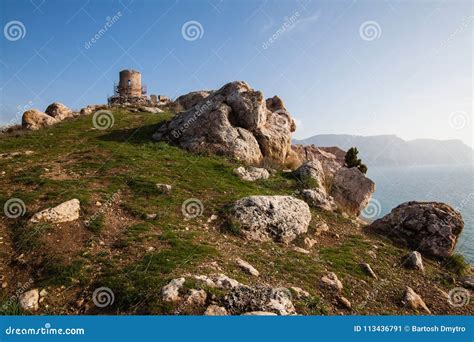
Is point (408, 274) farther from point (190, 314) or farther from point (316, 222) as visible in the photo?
point (190, 314)

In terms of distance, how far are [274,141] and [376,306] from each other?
17419 mm

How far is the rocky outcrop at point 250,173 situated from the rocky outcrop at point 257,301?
36.2 feet

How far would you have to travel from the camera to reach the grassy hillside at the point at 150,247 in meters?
8.27

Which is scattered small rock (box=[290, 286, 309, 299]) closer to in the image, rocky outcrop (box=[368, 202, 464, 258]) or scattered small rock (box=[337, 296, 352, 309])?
scattered small rock (box=[337, 296, 352, 309])

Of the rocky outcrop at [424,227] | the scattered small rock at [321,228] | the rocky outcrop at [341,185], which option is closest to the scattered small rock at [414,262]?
the rocky outcrop at [424,227]

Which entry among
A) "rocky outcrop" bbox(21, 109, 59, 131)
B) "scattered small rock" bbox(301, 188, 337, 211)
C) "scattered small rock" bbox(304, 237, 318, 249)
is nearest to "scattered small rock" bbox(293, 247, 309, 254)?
"scattered small rock" bbox(304, 237, 318, 249)

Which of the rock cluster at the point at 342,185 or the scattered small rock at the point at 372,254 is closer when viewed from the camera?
the scattered small rock at the point at 372,254

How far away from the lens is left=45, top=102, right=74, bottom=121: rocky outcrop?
32.4 meters

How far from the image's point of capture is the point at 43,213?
11094 mm

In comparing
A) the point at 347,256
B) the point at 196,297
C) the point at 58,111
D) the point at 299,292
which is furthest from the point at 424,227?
the point at 58,111

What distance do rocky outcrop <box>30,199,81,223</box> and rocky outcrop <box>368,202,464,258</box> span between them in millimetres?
14921

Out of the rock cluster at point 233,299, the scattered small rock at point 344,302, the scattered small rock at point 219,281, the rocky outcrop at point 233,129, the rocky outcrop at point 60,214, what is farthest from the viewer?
the rocky outcrop at point 233,129

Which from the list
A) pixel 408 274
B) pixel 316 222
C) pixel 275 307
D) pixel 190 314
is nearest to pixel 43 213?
pixel 190 314

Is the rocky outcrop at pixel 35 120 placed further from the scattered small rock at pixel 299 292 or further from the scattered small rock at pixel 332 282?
the scattered small rock at pixel 332 282
